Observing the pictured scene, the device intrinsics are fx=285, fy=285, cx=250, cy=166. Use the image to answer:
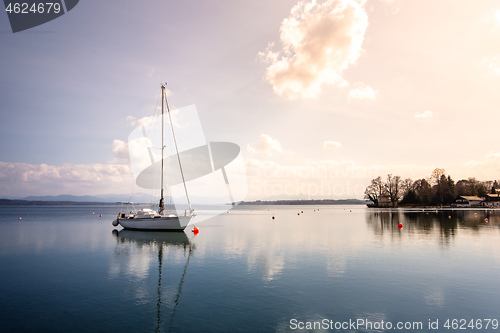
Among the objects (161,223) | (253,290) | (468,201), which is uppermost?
(161,223)

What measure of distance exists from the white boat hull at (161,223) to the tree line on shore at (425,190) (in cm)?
13225

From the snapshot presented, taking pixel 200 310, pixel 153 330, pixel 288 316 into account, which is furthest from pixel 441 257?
pixel 153 330

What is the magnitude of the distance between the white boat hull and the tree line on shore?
132m

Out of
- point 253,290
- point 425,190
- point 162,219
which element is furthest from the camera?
point 425,190

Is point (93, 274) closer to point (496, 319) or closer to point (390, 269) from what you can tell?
point (390, 269)

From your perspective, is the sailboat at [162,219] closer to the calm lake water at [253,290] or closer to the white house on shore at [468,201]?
the calm lake water at [253,290]

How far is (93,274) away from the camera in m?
22.0

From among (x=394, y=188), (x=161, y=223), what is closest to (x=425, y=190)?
(x=394, y=188)

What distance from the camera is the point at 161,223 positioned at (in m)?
48.1

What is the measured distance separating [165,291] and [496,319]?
1712 cm

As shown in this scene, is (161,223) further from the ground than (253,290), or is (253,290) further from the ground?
(161,223)

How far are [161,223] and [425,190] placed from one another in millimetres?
138290

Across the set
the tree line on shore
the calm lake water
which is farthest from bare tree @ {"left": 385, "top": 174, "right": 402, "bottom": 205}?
the calm lake water

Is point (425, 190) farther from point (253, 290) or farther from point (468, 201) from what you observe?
point (253, 290)
